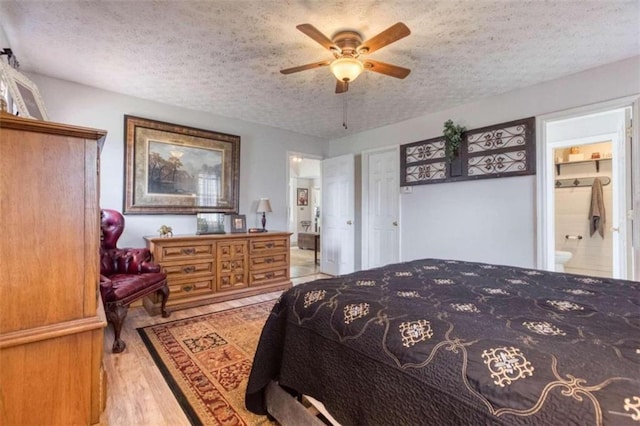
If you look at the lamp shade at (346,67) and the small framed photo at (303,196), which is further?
the small framed photo at (303,196)

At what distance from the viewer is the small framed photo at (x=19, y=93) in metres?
1.69

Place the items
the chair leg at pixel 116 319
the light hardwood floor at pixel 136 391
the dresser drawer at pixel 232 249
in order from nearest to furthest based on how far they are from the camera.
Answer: the light hardwood floor at pixel 136 391 → the chair leg at pixel 116 319 → the dresser drawer at pixel 232 249

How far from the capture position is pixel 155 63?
2.62 metres

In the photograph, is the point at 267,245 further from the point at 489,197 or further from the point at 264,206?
the point at 489,197

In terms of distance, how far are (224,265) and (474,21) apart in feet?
11.1

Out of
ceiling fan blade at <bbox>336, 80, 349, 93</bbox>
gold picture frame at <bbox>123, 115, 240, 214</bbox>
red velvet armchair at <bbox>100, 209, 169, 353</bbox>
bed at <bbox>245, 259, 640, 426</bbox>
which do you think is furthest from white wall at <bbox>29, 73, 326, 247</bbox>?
bed at <bbox>245, 259, 640, 426</bbox>

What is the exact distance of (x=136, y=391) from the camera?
175 cm

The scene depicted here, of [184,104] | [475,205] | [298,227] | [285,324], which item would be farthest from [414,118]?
[298,227]

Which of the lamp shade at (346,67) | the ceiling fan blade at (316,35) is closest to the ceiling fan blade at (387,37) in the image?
the lamp shade at (346,67)

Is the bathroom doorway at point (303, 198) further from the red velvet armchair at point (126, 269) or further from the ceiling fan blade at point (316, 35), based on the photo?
the ceiling fan blade at point (316, 35)

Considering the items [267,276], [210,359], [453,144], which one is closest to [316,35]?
[210,359]

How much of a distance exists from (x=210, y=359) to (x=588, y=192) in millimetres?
5580

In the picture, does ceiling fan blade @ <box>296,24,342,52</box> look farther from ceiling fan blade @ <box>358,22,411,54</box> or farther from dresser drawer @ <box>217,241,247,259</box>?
dresser drawer @ <box>217,241,247,259</box>

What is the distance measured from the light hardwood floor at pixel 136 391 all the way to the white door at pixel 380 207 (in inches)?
130
